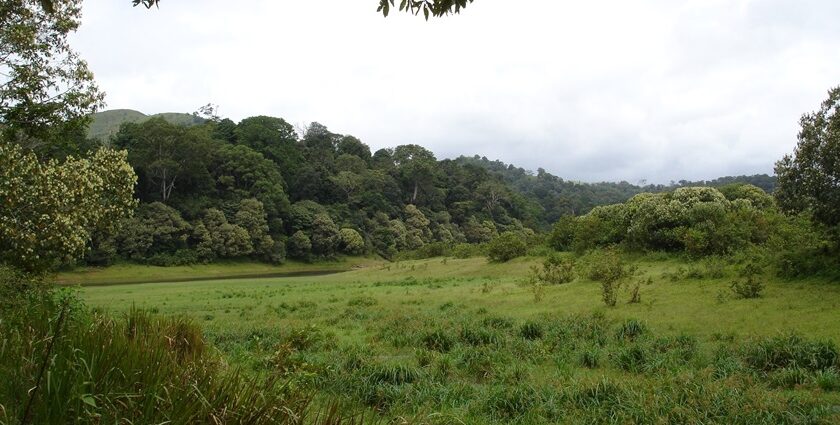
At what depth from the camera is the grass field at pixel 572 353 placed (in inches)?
300

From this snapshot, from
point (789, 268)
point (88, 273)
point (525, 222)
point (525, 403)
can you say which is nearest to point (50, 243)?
point (525, 403)

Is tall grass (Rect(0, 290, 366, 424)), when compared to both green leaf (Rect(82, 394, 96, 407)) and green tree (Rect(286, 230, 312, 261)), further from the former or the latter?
green tree (Rect(286, 230, 312, 261))

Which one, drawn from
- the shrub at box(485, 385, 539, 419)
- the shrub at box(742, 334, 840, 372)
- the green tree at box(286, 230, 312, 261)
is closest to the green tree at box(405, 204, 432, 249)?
the green tree at box(286, 230, 312, 261)

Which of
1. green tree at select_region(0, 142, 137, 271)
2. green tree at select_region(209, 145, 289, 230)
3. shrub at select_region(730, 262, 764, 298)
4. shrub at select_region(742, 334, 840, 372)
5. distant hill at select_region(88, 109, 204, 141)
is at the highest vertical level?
distant hill at select_region(88, 109, 204, 141)

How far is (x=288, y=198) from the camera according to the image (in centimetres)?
8269

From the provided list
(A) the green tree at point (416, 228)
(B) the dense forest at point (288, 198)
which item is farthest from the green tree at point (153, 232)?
(A) the green tree at point (416, 228)

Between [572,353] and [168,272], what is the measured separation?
55.7 metres

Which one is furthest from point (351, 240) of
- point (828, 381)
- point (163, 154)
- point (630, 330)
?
point (828, 381)

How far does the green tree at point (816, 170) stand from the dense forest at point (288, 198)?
1927 inches

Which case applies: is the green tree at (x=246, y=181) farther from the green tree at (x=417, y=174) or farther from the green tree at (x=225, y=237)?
the green tree at (x=417, y=174)

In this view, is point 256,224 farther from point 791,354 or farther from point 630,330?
point 791,354

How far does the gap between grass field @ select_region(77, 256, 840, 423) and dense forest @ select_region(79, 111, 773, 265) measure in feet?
152

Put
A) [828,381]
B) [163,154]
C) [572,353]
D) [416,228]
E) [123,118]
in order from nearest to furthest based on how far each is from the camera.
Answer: [828,381] → [572,353] → [163,154] → [416,228] → [123,118]

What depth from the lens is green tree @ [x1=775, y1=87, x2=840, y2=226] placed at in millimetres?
14656
